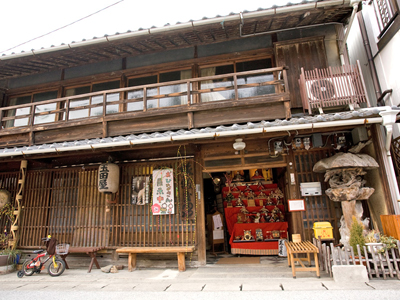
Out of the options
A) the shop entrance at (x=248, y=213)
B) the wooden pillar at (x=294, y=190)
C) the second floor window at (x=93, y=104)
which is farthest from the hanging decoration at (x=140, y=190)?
the wooden pillar at (x=294, y=190)

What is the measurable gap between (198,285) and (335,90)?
6.62 metres

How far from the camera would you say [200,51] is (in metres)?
9.70

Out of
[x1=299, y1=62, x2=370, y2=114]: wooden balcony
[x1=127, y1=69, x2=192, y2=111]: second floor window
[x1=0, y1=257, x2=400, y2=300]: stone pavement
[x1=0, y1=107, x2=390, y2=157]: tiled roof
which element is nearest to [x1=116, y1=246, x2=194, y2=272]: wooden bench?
[x1=0, y1=257, x2=400, y2=300]: stone pavement

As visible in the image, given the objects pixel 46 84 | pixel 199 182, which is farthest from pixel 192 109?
pixel 46 84

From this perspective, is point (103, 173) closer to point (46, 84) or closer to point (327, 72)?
point (46, 84)

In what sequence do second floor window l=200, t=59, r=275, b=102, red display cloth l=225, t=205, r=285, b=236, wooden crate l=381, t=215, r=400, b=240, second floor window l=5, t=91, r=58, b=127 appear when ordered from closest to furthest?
wooden crate l=381, t=215, r=400, b=240, second floor window l=200, t=59, r=275, b=102, second floor window l=5, t=91, r=58, b=127, red display cloth l=225, t=205, r=285, b=236

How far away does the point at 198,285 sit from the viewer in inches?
235

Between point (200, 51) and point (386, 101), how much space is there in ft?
21.1

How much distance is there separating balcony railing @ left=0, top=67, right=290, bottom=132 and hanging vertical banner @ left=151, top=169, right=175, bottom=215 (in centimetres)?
209

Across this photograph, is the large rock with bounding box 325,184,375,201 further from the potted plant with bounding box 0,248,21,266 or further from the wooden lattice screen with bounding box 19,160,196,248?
the potted plant with bounding box 0,248,21,266

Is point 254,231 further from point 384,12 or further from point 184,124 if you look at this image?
point 384,12

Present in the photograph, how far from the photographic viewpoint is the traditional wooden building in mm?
7719

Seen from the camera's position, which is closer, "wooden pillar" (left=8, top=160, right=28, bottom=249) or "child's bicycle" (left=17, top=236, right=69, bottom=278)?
"child's bicycle" (left=17, top=236, right=69, bottom=278)

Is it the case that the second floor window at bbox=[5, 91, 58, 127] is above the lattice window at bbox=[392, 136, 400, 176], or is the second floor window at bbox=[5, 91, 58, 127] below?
above
